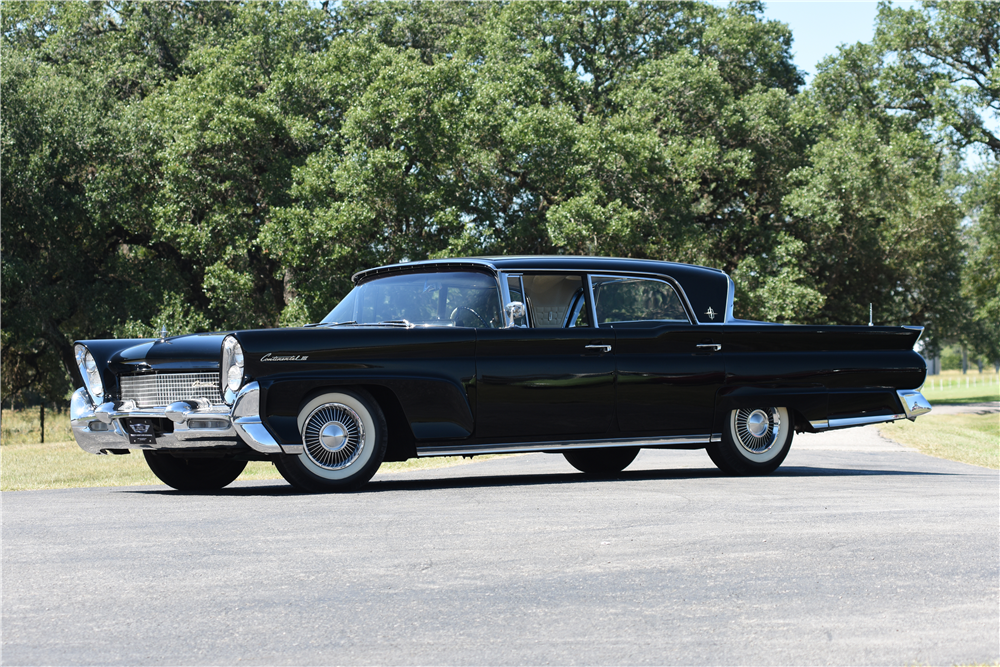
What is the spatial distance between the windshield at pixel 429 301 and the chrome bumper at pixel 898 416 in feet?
10.4

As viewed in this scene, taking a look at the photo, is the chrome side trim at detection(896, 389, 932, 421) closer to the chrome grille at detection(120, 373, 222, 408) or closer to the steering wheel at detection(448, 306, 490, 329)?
the steering wheel at detection(448, 306, 490, 329)

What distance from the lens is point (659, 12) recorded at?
37938mm

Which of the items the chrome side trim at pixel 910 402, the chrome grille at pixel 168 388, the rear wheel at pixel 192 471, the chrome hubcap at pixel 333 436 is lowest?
the rear wheel at pixel 192 471

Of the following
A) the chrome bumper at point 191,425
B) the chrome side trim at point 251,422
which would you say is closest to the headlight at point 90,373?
the chrome bumper at point 191,425

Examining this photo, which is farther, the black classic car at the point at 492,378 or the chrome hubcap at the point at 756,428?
the chrome hubcap at the point at 756,428

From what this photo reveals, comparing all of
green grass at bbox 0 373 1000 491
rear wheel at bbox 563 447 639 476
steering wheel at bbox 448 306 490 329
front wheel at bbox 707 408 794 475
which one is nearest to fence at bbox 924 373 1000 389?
green grass at bbox 0 373 1000 491

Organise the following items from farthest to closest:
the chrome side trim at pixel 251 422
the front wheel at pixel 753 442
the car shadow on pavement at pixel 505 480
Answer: the front wheel at pixel 753 442, the car shadow on pavement at pixel 505 480, the chrome side trim at pixel 251 422

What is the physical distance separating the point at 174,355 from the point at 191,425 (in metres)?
0.65

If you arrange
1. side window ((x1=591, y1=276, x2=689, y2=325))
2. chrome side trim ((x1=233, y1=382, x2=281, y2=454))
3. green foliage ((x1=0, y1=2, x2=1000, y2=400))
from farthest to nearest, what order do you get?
1. green foliage ((x1=0, y1=2, x2=1000, y2=400))
2. side window ((x1=591, y1=276, x2=689, y2=325))
3. chrome side trim ((x1=233, y1=382, x2=281, y2=454))

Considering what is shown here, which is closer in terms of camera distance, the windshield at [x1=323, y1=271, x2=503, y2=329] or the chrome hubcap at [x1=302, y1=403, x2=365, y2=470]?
the chrome hubcap at [x1=302, y1=403, x2=365, y2=470]

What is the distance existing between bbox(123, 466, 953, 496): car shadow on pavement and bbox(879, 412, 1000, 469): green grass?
455 cm

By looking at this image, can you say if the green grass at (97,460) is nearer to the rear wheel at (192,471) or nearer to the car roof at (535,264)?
the rear wheel at (192,471)

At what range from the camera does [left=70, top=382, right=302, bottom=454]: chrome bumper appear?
25.3 ft

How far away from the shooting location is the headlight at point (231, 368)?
25.6 ft
